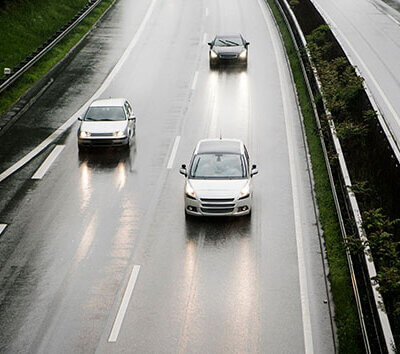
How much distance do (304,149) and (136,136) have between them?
6011mm

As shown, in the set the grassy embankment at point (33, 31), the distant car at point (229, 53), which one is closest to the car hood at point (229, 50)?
the distant car at point (229, 53)

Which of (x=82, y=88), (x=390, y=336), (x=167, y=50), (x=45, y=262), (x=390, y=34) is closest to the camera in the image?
(x=390, y=336)

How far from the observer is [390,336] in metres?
11.4

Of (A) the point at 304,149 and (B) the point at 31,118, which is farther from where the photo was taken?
(B) the point at 31,118

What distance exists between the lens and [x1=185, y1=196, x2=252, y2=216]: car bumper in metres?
18.3

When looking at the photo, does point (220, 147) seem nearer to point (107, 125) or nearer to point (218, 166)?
point (218, 166)

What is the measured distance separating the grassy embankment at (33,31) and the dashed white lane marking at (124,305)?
15458mm

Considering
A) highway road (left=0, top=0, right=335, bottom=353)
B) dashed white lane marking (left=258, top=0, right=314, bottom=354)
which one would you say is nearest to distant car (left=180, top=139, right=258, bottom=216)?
highway road (left=0, top=0, right=335, bottom=353)

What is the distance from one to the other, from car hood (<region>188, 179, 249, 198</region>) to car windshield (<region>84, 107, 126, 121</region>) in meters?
7.26

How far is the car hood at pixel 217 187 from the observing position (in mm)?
18453

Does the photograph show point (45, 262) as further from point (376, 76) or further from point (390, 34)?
point (390, 34)

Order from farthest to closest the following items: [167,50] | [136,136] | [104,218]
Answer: [167,50] → [136,136] → [104,218]

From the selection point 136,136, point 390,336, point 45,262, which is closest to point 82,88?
point 136,136

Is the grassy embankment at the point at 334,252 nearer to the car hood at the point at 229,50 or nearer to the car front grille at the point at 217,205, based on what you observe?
the car front grille at the point at 217,205
